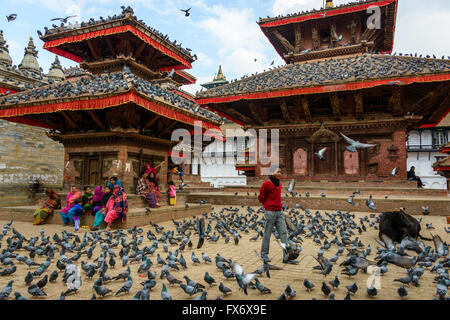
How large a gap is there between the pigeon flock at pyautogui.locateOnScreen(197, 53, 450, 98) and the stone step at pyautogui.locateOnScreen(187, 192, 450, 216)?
5804mm

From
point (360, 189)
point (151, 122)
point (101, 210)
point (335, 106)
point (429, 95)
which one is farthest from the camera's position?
point (335, 106)

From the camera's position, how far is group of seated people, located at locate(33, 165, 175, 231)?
26.7ft

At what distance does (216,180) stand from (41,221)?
2942 centimetres

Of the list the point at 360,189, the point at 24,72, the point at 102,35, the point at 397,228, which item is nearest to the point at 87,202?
the point at 102,35

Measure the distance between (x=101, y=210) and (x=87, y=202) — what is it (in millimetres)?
892

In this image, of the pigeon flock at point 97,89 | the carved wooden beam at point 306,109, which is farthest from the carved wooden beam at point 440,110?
the pigeon flock at point 97,89

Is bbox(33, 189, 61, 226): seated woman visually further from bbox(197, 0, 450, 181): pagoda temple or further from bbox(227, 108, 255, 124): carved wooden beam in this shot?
bbox(227, 108, 255, 124): carved wooden beam

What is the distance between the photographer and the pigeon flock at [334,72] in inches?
537

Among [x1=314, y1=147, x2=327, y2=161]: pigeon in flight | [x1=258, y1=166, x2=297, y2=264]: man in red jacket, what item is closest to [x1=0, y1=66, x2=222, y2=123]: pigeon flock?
[x1=258, y1=166, x2=297, y2=264]: man in red jacket

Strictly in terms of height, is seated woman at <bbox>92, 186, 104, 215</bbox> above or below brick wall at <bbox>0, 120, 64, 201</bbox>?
below

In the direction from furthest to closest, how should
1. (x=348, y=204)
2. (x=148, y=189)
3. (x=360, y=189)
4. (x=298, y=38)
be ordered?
(x=298, y=38) < (x=360, y=189) < (x=348, y=204) < (x=148, y=189)

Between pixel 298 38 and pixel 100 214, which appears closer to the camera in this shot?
pixel 100 214

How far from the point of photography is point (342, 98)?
52.7ft

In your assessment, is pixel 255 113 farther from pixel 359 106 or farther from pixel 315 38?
pixel 315 38
